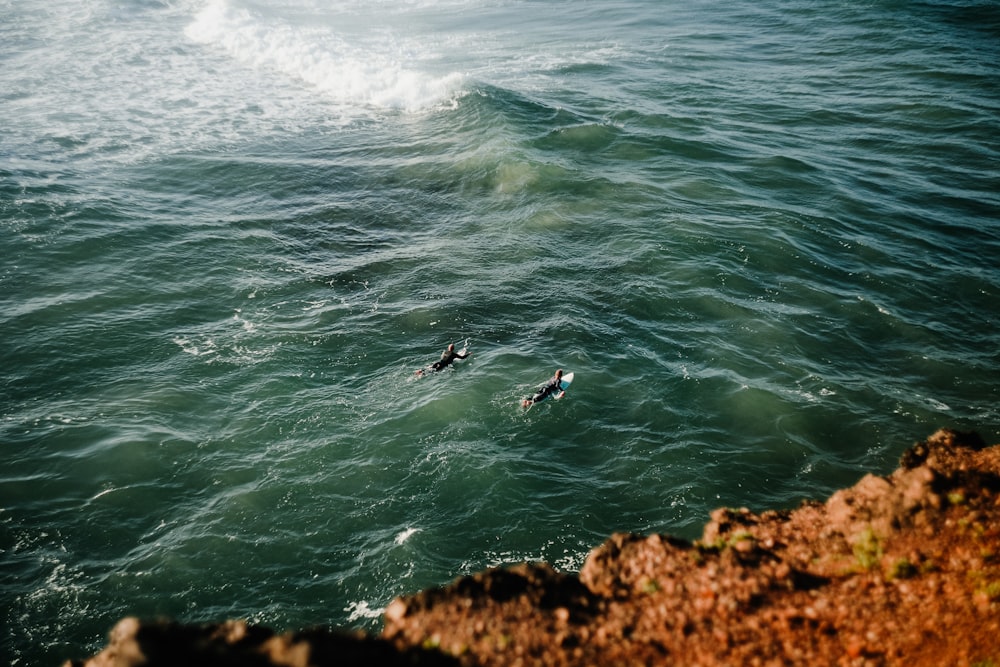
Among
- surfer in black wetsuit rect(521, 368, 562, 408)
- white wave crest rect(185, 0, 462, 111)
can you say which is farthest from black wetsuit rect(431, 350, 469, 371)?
white wave crest rect(185, 0, 462, 111)

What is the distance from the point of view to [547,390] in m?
19.7

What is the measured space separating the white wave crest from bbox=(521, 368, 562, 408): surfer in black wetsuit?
3646 centimetres

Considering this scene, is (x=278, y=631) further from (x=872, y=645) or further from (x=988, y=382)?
(x=988, y=382)

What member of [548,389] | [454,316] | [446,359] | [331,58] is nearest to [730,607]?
[548,389]

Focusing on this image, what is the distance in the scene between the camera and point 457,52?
214 feet

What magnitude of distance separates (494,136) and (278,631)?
116 ft

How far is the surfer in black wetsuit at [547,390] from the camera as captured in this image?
19.6m

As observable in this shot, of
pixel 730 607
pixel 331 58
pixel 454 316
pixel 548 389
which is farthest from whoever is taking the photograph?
pixel 331 58

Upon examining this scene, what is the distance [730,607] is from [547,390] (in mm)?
10788

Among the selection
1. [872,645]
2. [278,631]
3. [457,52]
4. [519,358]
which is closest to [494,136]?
[519,358]

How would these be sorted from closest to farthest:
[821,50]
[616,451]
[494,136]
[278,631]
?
[278,631] → [616,451] → [494,136] → [821,50]

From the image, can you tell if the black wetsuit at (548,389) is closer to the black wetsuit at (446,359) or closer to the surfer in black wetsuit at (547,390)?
the surfer in black wetsuit at (547,390)

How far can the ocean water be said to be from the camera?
16297mm

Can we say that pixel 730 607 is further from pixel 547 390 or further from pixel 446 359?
pixel 446 359
